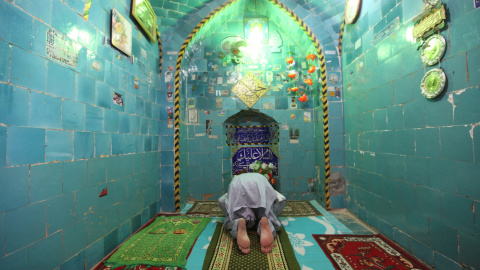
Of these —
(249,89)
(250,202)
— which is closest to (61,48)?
(250,202)

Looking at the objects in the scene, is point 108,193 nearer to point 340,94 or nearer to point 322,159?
point 322,159

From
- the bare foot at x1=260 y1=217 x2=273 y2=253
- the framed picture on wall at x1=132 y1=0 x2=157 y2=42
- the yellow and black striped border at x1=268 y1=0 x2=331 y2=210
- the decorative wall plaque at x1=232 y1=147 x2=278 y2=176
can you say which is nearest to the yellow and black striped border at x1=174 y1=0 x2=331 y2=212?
the yellow and black striped border at x1=268 y1=0 x2=331 y2=210

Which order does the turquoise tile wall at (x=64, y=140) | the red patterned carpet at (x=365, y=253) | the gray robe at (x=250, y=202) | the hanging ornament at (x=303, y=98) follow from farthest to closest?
the hanging ornament at (x=303, y=98) → the gray robe at (x=250, y=202) → the red patterned carpet at (x=365, y=253) → the turquoise tile wall at (x=64, y=140)

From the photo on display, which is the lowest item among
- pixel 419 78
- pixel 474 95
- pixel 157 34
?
pixel 474 95

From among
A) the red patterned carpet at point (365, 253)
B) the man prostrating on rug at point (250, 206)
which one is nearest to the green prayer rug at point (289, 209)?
the red patterned carpet at point (365, 253)

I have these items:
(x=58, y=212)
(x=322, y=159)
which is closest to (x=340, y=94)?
(x=322, y=159)

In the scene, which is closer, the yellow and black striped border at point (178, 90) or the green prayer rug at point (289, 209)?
the green prayer rug at point (289, 209)

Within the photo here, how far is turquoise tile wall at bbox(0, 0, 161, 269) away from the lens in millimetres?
1518

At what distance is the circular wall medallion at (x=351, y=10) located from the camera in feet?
11.6

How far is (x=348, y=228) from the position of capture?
3.25 metres

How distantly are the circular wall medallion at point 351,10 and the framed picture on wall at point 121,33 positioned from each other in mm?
3615

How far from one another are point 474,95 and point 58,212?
3708mm

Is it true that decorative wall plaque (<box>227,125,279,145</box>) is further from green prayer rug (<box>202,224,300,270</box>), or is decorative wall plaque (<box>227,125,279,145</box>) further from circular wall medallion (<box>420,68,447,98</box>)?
circular wall medallion (<box>420,68,447,98</box>)

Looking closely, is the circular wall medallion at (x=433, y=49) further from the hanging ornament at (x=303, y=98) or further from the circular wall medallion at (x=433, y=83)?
the hanging ornament at (x=303, y=98)
